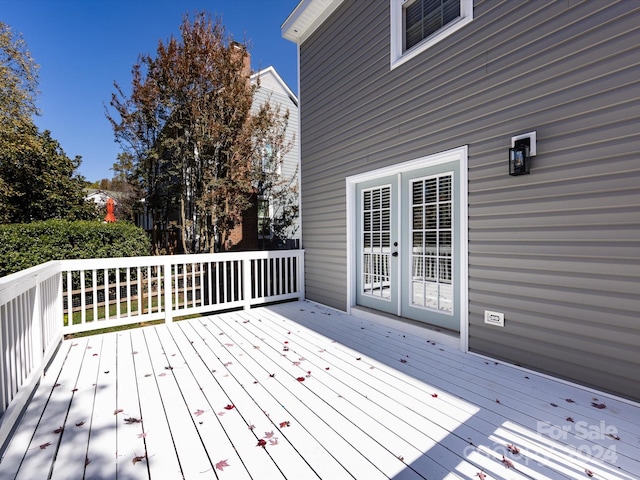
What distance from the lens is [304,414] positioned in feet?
6.60

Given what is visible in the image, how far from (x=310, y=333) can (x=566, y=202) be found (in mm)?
2849

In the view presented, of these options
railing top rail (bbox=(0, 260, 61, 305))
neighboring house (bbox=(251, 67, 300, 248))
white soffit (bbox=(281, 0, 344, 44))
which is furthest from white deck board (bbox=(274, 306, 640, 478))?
neighboring house (bbox=(251, 67, 300, 248))

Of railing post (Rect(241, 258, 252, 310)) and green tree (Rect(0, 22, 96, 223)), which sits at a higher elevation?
green tree (Rect(0, 22, 96, 223))

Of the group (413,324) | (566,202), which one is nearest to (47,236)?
(413,324)

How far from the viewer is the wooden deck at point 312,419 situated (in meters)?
1.54

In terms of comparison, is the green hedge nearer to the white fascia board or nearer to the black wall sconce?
the white fascia board

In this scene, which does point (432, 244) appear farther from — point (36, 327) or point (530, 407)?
point (36, 327)

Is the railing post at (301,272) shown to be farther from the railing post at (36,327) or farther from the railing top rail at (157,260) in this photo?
the railing post at (36,327)

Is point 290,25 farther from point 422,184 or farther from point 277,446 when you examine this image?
point 277,446

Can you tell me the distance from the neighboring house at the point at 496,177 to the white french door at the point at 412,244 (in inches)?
0.7

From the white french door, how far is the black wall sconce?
2.06ft

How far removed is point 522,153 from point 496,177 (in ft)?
0.98

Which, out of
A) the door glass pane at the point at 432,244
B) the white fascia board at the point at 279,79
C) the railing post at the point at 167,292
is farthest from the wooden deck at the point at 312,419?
the white fascia board at the point at 279,79

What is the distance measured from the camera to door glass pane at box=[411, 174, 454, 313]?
3.34m
